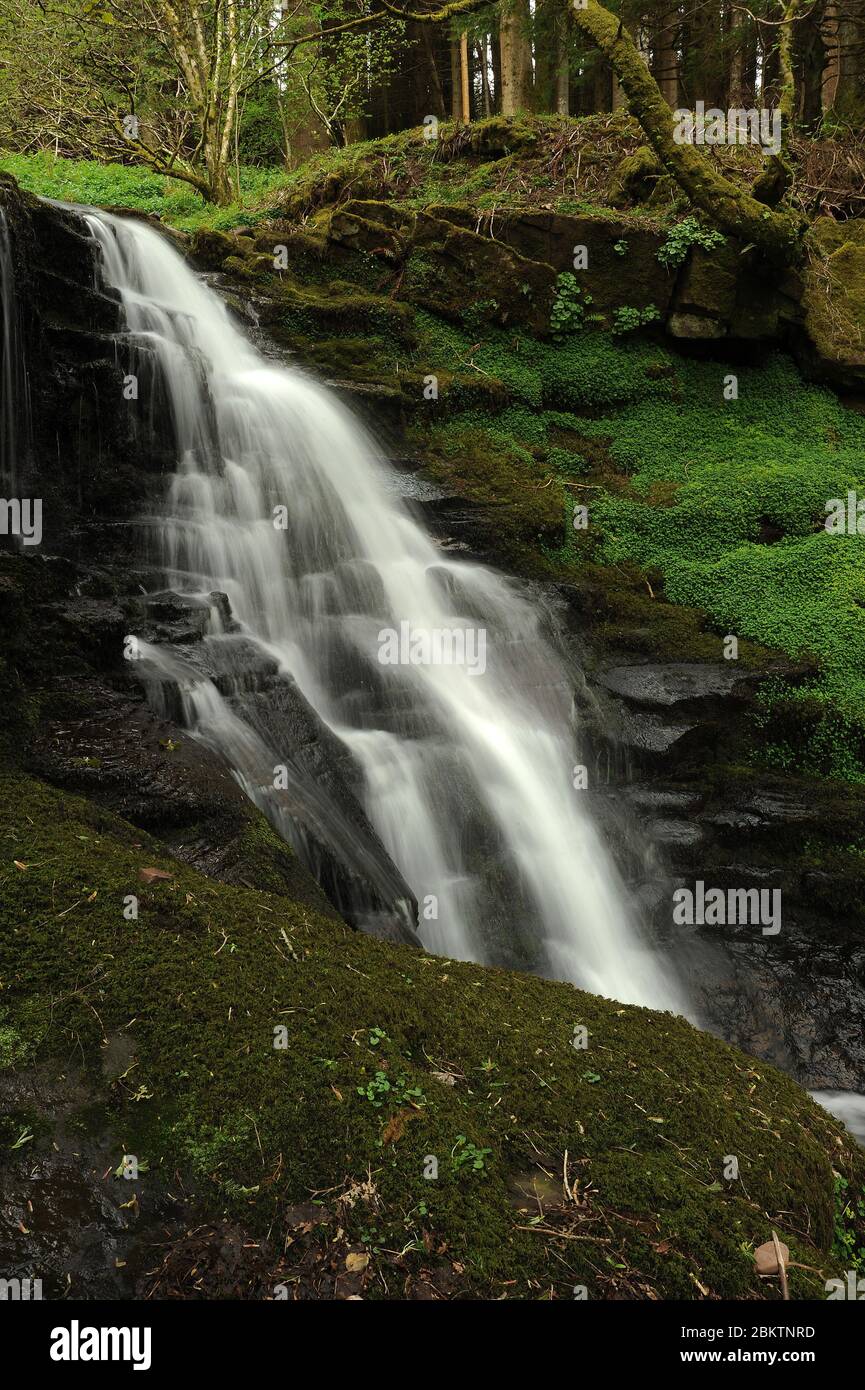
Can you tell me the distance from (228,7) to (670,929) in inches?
617

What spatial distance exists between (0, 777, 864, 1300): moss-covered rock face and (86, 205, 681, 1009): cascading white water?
2.11 m

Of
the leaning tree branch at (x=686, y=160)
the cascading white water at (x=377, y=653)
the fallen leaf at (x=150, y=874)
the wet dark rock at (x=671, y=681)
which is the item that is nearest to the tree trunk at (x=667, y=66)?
the leaning tree branch at (x=686, y=160)

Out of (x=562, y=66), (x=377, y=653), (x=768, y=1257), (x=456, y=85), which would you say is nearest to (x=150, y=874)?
(x=768, y=1257)

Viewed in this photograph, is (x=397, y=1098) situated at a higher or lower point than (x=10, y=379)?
lower

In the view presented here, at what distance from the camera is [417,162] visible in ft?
54.7

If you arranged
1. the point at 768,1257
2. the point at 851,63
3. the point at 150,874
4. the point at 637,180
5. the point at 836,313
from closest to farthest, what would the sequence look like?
the point at 768,1257
the point at 150,874
the point at 836,313
the point at 637,180
the point at 851,63

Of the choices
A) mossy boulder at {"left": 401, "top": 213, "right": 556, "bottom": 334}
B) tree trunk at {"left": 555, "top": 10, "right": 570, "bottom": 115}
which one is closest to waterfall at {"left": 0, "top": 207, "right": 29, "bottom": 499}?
mossy boulder at {"left": 401, "top": 213, "right": 556, "bottom": 334}

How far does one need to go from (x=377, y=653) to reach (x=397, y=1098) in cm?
543

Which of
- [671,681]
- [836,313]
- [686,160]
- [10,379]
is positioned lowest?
[671,681]

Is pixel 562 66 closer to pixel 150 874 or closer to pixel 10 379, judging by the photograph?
pixel 10 379

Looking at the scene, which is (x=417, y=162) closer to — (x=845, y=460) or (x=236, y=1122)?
(x=845, y=460)

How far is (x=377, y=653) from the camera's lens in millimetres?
7965

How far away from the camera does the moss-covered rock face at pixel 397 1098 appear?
249cm

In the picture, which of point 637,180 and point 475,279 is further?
point 637,180
